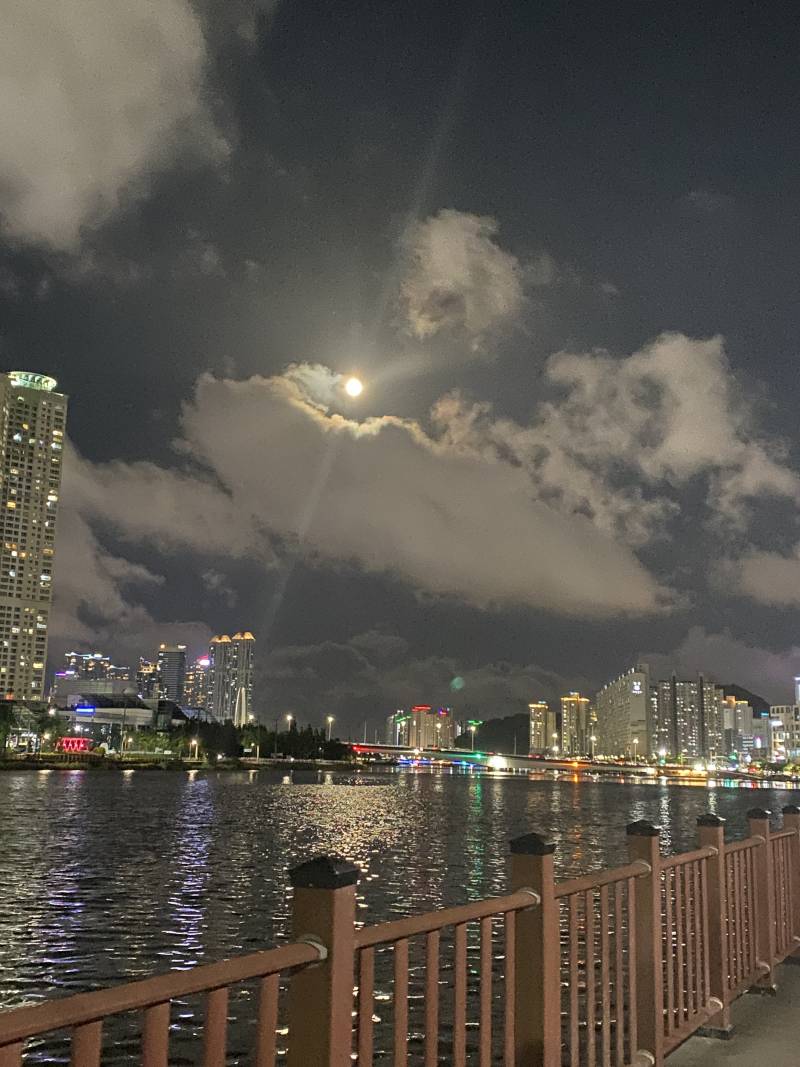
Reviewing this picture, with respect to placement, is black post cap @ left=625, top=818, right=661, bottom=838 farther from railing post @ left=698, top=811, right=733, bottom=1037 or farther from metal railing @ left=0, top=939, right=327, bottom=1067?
metal railing @ left=0, top=939, right=327, bottom=1067

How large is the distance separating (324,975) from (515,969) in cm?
187

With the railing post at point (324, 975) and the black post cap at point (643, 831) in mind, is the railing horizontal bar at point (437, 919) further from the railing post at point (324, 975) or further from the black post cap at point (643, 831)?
the black post cap at point (643, 831)

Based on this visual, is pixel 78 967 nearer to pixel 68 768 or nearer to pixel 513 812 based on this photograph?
pixel 513 812

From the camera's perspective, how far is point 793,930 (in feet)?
30.2

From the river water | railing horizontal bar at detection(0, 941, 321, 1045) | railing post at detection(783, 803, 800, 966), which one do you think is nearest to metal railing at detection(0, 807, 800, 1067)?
railing horizontal bar at detection(0, 941, 321, 1045)

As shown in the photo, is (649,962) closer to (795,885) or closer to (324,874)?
(324,874)

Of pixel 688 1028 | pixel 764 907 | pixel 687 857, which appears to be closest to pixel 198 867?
pixel 764 907

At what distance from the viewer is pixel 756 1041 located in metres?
6.88

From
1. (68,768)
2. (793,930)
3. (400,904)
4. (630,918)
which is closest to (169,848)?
(400,904)

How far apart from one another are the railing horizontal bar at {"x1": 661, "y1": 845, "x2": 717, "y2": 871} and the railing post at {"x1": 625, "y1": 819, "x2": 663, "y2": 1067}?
0.29m

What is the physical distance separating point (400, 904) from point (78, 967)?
30.4ft

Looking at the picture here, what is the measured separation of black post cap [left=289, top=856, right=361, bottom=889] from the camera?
10.9 ft

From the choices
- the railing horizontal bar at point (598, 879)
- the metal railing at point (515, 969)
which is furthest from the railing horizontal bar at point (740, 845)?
the railing horizontal bar at point (598, 879)

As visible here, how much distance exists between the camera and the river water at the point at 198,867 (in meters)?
18.1
